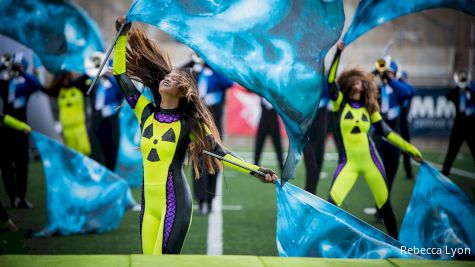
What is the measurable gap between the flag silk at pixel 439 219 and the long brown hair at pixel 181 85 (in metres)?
2.12

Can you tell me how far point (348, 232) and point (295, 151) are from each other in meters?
0.70

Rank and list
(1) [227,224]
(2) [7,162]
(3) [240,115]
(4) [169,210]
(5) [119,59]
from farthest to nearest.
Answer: (3) [240,115] < (2) [7,162] < (1) [227,224] < (5) [119,59] < (4) [169,210]

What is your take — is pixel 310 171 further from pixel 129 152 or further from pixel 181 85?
pixel 181 85

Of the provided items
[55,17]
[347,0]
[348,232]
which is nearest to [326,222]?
[348,232]

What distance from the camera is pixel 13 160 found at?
1030 centimetres

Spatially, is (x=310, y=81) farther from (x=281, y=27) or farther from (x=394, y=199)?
(x=394, y=199)

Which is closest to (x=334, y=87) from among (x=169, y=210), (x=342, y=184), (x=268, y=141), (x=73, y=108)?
(x=342, y=184)

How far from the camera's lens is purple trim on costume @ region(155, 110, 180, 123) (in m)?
5.36

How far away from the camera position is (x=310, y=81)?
17.8ft

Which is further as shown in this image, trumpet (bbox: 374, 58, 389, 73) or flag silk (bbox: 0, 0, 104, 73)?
trumpet (bbox: 374, 58, 389, 73)

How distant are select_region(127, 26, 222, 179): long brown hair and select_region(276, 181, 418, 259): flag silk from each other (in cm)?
55

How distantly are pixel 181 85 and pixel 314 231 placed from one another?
1.34 meters

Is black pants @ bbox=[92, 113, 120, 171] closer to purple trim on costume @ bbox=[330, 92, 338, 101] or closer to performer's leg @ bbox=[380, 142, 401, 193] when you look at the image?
performer's leg @ bbox=[380, 142, 401, 193]

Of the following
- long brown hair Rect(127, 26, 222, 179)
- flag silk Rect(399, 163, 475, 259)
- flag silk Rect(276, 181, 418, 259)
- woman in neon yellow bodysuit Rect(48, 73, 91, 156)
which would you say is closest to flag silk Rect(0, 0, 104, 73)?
woman in neon yellow bodysuit Rect(48, 73, 91, 156)
